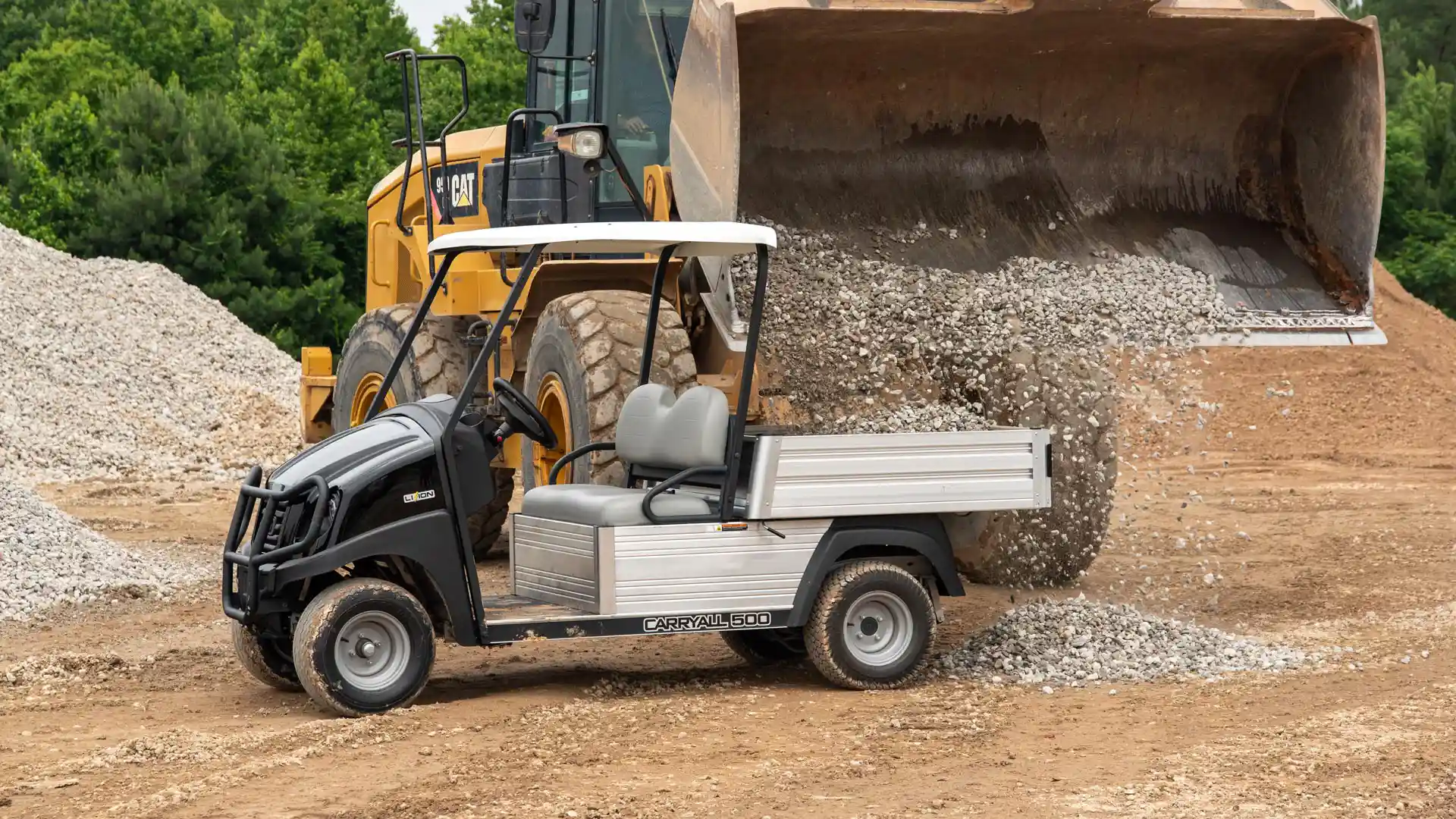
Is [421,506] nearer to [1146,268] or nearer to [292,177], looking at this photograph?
[1146,268]

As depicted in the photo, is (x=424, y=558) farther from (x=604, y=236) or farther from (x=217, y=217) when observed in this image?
(x=217, y=217)

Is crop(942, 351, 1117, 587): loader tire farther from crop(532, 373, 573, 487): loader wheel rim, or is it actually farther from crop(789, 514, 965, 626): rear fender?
crop(532, 373, 573, 487): loader wheel rim

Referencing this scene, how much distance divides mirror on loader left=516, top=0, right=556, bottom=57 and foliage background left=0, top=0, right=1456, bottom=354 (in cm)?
1537

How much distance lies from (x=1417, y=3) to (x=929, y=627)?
28.8 meters

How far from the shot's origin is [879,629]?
7195 mm

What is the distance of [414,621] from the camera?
666 cm

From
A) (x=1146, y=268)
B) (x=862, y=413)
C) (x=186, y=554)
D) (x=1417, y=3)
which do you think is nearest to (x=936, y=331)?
(x=862, y=413)

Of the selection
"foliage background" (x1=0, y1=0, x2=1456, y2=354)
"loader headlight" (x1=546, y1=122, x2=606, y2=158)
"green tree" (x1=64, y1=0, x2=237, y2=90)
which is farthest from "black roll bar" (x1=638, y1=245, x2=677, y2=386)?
"green tree" (x1=64, y1=0, x2=237, y2=90)

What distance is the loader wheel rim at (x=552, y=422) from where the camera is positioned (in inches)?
338

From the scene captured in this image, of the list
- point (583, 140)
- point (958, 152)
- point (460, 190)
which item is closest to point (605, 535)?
point (583, 140)

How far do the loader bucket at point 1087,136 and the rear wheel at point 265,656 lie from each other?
103 inches

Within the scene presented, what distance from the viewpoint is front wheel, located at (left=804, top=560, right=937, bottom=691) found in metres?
7.05

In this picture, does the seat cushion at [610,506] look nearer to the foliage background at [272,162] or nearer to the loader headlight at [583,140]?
the loader headlight at [583,140]

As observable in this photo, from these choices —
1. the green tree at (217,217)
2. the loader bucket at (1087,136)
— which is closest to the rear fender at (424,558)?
the loader bucket at (1087,136)
